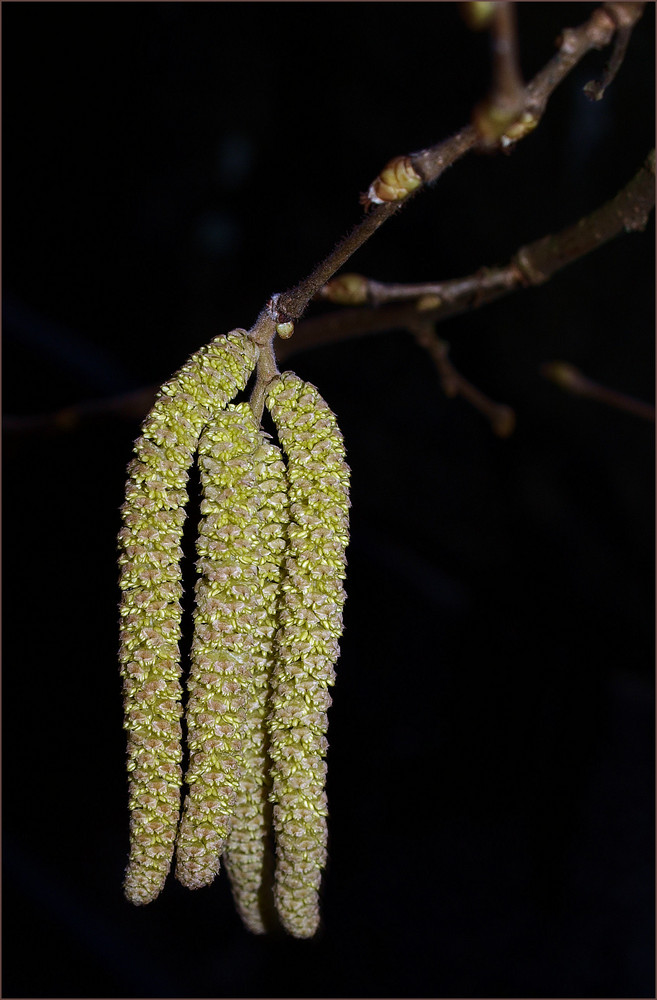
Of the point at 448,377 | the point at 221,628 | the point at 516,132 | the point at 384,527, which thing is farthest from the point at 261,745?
the point at 384,527

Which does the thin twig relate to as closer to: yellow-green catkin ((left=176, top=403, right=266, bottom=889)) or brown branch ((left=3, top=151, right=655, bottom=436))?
brown branch ((left=3, top=151, right=655, bottom=436))

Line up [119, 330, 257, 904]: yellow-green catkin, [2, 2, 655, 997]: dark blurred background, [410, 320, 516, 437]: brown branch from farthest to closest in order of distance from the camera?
[2, 2, 655, 997]: dark blurred background < [410, 320, 516, 437]: brown branch < [119, 330, 257, 904]: yellow-green catkin

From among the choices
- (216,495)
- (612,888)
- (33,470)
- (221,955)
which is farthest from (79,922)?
(216,495)

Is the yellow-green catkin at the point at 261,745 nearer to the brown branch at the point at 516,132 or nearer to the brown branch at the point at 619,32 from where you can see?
the brown branch at the point at 516,132

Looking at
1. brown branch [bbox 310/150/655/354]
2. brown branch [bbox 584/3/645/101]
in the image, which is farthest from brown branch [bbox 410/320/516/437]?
brown branch [bbox 584/3/645/101]

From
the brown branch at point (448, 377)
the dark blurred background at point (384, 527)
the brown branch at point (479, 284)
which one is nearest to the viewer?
the brown branch at point (479, 284)

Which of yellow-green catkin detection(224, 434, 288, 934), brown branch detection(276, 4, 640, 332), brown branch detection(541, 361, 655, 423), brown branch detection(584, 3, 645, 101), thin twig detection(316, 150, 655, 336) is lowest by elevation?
yellow-green catkin detection(224, 434, 288, 934)

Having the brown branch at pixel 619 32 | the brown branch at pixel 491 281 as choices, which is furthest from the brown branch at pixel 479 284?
the brown branch at pixel 619 32

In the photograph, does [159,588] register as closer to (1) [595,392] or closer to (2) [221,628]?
(2) [221,628]
